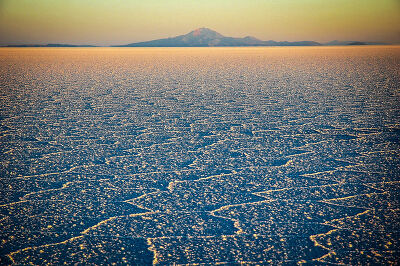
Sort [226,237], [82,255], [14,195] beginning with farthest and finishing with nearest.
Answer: [14,195], [226,237], [82,255]

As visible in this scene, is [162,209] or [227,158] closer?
[162,209]

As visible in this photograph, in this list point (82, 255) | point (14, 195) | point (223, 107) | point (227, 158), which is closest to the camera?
point (82, 255)

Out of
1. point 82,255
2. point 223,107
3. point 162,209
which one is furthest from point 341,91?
point 82,255

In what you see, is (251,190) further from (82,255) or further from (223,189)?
(82,255)

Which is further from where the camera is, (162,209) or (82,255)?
(162,209)

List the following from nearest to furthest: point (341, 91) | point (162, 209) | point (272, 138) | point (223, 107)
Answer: point (162, 209)
point (272, 138)
point (223, 107)
point (341, 91)

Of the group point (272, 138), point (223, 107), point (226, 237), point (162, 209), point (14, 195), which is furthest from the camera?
point (223, 107)

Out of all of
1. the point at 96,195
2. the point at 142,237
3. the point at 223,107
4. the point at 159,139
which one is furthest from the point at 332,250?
the point at 223,107

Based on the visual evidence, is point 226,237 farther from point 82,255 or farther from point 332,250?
point 82,255

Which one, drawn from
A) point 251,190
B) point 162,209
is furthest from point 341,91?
point 162,209
